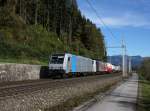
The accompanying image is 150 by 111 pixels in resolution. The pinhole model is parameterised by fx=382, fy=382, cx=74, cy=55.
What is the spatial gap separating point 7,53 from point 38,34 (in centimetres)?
2678

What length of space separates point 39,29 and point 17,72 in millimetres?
50745

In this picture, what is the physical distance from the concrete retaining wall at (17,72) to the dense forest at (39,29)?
Answer: 12112 millimetres

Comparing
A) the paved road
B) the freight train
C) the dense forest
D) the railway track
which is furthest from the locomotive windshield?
the paved road

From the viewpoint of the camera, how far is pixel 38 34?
269ft

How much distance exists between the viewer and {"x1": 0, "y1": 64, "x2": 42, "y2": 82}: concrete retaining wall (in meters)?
33.4

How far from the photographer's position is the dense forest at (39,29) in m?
62.9

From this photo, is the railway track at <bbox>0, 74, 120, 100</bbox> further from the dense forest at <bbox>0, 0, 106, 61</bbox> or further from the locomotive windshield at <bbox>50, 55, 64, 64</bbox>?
the dense forest at <bbox>0, 0, 106, 61</bbox>

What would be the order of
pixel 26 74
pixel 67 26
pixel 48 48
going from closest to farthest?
pixel 26 74
pixel 48 48
pixel 67 26

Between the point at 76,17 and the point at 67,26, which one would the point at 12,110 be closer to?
the point at 67,26

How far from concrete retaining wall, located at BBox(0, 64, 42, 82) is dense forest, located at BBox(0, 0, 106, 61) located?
1211 centimetres

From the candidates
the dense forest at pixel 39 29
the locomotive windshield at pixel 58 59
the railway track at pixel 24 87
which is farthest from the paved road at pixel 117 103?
the dense forest at pixel 39 29

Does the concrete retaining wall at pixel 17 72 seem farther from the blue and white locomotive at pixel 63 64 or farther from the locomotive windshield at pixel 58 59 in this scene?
the locomotive windshield at pixel 58 59

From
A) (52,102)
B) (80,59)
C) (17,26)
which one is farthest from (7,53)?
(52,102)

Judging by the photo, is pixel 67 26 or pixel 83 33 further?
pixel 83 33
